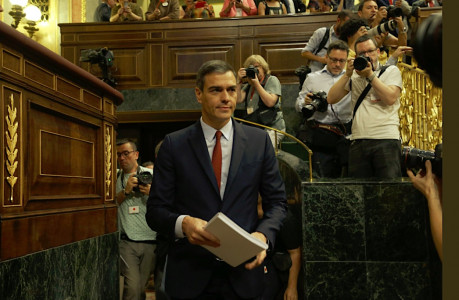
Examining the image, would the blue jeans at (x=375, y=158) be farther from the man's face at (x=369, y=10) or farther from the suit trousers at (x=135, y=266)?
the man's face at (x=369, y=10)

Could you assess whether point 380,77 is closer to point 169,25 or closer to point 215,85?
point 215,85

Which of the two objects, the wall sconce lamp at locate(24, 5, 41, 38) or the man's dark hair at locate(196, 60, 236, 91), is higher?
the wall sconce lamp at locate(24, 5, 41, 38)

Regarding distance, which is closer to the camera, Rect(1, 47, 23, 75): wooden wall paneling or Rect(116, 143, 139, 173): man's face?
Rect(1, 47, 23, 75): wooden wall paneling

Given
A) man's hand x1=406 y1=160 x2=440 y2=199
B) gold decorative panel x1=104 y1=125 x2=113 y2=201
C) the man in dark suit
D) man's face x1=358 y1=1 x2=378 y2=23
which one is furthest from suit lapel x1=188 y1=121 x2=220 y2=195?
man's face x1=358 y1=1 x2=378 y2=23

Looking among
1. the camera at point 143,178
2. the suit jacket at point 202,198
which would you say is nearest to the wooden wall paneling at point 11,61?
the suit jacket at point 202,198

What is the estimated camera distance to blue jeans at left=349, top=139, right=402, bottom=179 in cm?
347

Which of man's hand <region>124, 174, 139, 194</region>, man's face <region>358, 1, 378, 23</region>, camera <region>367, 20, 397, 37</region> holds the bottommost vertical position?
man's hand <region>124, 174, 139, 194</region>

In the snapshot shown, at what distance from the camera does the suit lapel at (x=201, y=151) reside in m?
1.99

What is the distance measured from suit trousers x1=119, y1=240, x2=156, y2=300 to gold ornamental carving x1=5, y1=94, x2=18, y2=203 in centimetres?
244

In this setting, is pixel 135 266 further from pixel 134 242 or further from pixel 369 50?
pixel 369 50

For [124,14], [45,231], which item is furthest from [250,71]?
[124,14]

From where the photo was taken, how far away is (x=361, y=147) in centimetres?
356

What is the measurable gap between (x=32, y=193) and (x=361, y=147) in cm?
220

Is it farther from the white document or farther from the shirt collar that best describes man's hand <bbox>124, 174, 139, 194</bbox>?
the white document
